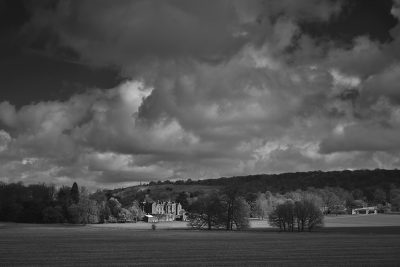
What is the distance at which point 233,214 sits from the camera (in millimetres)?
117438

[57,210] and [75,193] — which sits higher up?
[75,193]

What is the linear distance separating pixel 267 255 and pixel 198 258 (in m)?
7.30

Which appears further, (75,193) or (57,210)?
(75,193)

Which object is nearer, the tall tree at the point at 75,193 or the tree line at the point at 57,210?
the tree line at the point at 57,210

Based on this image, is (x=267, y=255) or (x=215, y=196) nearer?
(x=267, y=255)

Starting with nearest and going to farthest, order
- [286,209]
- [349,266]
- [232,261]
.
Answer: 1. [349,266]
2. [232,261]
3. [286,209]

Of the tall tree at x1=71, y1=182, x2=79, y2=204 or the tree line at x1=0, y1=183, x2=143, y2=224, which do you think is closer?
the tree line at x1=0, y1=183, x2=143, y2=224

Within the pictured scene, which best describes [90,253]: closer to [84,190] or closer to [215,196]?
[215,196]

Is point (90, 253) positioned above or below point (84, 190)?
below

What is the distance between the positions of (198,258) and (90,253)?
11889mm

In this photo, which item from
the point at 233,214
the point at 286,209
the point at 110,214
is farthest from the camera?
the point at 110,214

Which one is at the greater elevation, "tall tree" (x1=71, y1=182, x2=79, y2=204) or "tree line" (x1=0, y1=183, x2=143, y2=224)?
"tall tree" (x1=71, y1=182, x2=79, y2=204)

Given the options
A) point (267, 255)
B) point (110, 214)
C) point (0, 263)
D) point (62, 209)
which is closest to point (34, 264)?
point (0, 263)

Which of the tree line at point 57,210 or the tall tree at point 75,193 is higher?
the tall tree at point 75,193
